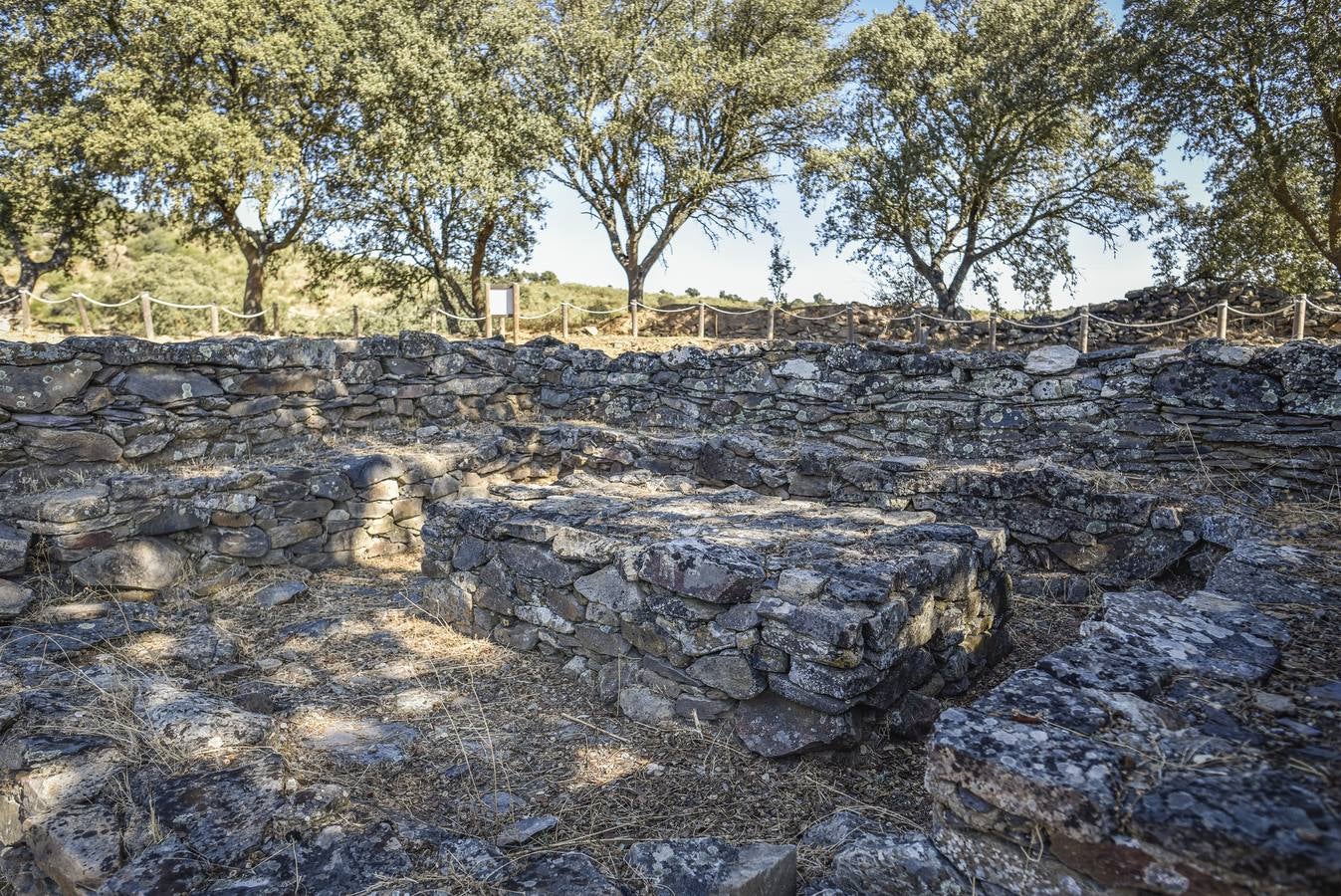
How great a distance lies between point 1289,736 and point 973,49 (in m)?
20.9

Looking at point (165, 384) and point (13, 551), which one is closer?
point (13, 551)

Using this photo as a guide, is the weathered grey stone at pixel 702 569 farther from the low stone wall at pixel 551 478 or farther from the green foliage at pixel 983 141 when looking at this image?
the green foliage at pixel 983 141

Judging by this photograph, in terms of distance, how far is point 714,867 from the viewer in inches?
96.7

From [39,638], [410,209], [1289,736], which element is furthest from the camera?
[410,209]

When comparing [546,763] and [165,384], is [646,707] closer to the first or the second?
[546,763]

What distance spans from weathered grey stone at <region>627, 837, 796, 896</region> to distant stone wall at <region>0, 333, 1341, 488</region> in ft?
18.2

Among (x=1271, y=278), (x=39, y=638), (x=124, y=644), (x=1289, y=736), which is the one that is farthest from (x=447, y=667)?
(x=1271, y=278)

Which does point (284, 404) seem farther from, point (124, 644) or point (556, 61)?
point (556, 61)

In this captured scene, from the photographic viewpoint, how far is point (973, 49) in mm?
18953

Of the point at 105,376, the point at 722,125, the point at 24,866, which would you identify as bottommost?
the point at 24,866

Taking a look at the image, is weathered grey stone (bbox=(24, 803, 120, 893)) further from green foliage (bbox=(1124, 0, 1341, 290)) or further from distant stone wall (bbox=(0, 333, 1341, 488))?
green foliage (bbox=(1124, 0, 1341, 290))

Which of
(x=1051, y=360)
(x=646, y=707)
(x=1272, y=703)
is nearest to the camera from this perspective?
(x=1272, y=703)

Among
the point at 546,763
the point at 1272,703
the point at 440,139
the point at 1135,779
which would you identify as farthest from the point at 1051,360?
the point at 440,139

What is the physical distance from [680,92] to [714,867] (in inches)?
733
